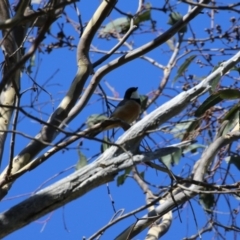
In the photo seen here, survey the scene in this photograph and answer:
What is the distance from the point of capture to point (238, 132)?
3.05 m

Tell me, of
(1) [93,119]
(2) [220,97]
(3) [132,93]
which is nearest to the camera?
(2) [220,97]

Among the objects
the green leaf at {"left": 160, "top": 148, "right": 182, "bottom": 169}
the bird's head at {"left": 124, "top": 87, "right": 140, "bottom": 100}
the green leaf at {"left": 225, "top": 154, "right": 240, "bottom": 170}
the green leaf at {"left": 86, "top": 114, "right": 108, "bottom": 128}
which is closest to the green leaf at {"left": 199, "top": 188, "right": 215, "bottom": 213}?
the green leaf at {"left": 225, "top": 154, "right": 240, "bottom": 170}

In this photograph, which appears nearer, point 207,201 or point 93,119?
point 207,201

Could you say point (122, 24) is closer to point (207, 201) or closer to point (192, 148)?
point (192, 148)

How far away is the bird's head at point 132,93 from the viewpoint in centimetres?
447

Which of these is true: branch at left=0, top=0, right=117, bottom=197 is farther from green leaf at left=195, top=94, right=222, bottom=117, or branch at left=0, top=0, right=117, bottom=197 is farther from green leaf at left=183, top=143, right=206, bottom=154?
green leaf at left=183, top=143, right=206, bottom=154

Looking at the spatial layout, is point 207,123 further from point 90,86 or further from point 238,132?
point 90,86

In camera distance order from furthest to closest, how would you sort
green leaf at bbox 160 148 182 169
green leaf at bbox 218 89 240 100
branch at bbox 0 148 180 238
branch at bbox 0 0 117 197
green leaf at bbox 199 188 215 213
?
1. green leaf at bbox 160 148 182 169
2. green leaf at bbox 199 188 215 213
3. green leaf at bbox 218 89 240 100
4. branch at bbox 0 0 117 197
5. branch at bbox 0 148 180 238

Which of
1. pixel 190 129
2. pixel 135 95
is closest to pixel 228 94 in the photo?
pixel 190 129

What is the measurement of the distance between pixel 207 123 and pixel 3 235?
1378 millimetres

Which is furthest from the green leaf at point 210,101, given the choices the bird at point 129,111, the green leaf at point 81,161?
the bird at point 129,111

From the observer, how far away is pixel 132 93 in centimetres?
470

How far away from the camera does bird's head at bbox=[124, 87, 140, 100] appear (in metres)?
4.47

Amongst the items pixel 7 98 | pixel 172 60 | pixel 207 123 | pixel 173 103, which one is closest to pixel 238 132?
pixel 207 123
